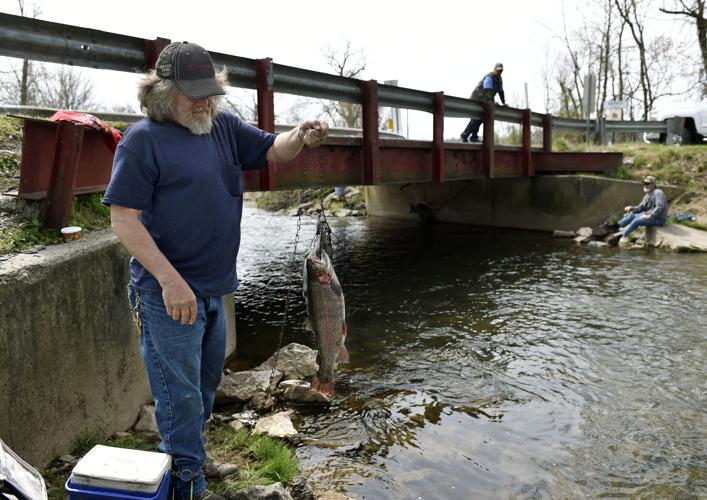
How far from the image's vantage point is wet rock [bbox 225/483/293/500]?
3.53 m

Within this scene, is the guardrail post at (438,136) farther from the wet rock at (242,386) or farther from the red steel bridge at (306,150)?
the wet rock at (242,386)

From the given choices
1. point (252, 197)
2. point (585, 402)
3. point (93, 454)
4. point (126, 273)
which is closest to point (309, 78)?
point (126, 273)

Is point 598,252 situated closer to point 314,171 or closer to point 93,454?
point 314,171

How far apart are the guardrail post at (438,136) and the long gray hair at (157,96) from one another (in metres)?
9.67

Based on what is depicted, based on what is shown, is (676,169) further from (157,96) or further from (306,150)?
(157,96)

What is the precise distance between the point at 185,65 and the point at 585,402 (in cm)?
479

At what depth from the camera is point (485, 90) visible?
53.7ft

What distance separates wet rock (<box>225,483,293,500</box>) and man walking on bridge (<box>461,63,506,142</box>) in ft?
43.8

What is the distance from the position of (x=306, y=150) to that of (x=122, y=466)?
23.9 ft

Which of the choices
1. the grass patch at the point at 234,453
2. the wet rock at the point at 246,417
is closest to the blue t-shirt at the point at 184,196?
the grass patch at the point at 234,453

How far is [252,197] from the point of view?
36.0m

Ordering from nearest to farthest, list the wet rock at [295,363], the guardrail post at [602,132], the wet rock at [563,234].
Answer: the wet rock at [295,363]
the wet rock at [563,234]
the guardrail post at [602,132]

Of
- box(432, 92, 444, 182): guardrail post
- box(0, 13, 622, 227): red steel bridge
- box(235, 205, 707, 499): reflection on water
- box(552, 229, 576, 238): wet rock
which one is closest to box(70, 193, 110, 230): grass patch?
box(0, 13, 622, 227): red steel bridge

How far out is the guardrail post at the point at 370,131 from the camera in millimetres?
10141
